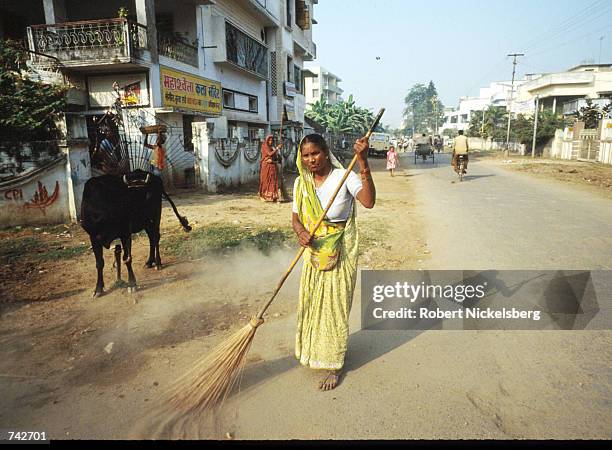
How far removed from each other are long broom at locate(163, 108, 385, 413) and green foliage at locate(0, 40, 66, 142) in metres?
6.85

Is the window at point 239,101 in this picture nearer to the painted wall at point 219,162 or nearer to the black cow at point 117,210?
the painted wall at point 219,162

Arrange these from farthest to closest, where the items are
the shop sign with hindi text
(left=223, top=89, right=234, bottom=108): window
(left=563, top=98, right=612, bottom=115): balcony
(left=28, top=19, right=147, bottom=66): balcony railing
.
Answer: (left=563, top=98, right=612, bottom=115): balcony < (left=223, top=89, right=234, bottom=108): window < the shop sign with hindi text < (left=28, top=19, right=147, bottom=66): balcony railing

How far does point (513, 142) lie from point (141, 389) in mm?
45476

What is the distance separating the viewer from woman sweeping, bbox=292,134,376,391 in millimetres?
2635

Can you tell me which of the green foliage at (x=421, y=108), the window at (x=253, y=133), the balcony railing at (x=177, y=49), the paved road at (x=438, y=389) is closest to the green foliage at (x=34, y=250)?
the paved road at (x=438, y=389)

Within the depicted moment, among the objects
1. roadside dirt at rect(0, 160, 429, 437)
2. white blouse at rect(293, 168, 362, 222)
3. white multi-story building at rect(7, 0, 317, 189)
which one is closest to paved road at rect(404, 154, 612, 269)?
roadside dirt at rect(0, 160, 429, 437)

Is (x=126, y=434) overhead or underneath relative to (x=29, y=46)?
underneath

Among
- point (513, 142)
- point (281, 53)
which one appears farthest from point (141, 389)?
point (513, 142)

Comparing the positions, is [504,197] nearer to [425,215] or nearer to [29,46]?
[425,215]

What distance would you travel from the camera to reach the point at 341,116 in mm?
38312

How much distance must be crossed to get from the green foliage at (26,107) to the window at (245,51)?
825cm

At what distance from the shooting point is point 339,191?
262 cm

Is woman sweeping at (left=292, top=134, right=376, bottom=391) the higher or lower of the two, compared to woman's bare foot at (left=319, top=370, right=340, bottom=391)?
higher

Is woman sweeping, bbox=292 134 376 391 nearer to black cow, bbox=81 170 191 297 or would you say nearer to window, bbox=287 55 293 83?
black cow, bbox=81 170 191 297
